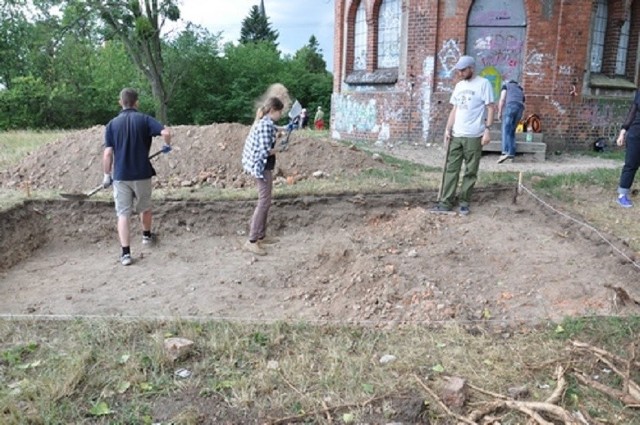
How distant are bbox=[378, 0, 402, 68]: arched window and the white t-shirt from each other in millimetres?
8819

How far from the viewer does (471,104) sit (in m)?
7.10

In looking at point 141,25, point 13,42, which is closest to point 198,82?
point 141,25

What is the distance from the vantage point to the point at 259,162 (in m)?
6.51

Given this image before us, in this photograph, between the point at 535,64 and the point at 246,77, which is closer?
the point at 535,64

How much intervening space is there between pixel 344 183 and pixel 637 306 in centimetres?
486

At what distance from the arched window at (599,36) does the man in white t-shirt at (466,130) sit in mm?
9556

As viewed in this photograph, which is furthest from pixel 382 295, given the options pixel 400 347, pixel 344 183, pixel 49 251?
pixel 49 251

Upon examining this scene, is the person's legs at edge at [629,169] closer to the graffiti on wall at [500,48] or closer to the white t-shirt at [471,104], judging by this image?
the white t-shirt at [471,104]

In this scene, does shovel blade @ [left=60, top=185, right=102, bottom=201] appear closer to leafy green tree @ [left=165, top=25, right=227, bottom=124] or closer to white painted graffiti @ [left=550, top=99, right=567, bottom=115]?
white painted graffiti @ [left=550, top=99, right=567, bottom=115]

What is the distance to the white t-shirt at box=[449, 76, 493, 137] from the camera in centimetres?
703

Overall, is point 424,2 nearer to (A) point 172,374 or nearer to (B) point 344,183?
(B) point 344,183

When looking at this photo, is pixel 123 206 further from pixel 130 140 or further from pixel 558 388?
pixel 558 388

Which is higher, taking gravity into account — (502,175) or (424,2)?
(424,2)

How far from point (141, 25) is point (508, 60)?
1695cm
